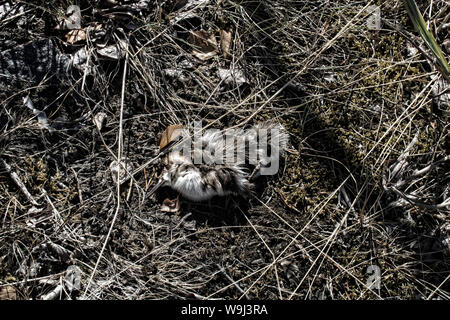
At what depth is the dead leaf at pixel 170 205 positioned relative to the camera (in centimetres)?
213

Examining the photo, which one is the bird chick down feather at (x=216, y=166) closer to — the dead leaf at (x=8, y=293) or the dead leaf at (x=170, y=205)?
the dead leaf at (x=170, y=205)

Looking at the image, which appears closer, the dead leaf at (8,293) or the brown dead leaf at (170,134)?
the dead leaf at (8,293)

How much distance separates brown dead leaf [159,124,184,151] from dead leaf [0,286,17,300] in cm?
90

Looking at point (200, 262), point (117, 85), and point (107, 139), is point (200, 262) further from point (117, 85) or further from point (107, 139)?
point (117, 85)

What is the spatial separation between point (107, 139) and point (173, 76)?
1.46 feet

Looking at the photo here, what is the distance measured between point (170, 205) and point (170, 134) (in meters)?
0.34

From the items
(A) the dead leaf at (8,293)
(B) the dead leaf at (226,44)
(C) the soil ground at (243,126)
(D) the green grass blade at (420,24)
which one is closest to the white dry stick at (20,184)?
(C) the soil ground at (243,126)

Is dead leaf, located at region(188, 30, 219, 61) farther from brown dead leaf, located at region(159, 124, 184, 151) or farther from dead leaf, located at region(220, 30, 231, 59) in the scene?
brown dead leaf, located at region(159, 124, 184, 151)

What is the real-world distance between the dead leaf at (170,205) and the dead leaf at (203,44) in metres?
0.72

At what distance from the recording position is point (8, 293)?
199cm

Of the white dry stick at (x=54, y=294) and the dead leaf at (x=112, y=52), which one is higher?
the dead leaf at (x=112, y=52)

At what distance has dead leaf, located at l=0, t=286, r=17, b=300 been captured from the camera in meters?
1.99

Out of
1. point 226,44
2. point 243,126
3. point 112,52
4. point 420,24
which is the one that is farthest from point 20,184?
point 420,24
